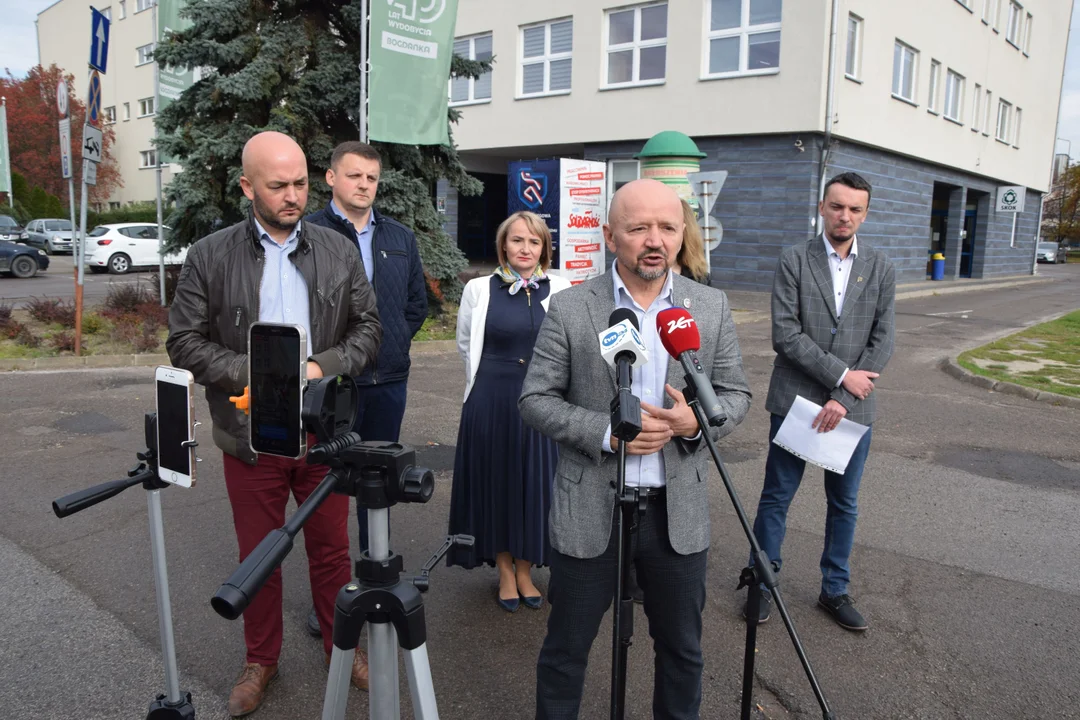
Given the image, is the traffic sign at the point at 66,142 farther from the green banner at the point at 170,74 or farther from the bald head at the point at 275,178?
the bald head at the point at 275,178

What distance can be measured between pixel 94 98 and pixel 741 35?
51.7 feet

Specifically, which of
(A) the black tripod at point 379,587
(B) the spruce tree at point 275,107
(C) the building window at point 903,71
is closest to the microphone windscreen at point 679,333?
(A) the black tripod at point 379,587

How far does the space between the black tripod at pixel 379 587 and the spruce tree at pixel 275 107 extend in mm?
10981

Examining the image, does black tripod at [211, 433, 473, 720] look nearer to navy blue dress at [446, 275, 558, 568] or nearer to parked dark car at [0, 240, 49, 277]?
navy blue dress at [446, 275, 558, 568]

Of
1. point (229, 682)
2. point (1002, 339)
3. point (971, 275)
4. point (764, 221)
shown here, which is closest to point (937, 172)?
point (971, 275)

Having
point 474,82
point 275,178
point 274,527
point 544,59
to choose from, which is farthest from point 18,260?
point 275,178

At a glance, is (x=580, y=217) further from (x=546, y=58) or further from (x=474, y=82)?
(x=474, y=82)

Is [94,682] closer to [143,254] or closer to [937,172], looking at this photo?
[143,254]

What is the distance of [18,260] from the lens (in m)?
24.0

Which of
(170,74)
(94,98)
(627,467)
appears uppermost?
(170,74)

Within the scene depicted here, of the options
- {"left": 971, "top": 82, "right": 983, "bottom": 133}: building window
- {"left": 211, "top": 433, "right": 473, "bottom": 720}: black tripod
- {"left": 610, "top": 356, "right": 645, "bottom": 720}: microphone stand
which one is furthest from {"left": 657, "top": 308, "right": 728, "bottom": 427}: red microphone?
{"left": 971, "top": 82, "right": 983, "bottom": 133}: building window

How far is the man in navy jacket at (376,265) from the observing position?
403 centimetres

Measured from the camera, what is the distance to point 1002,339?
48.8 ft

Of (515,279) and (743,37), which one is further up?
(743,37)
